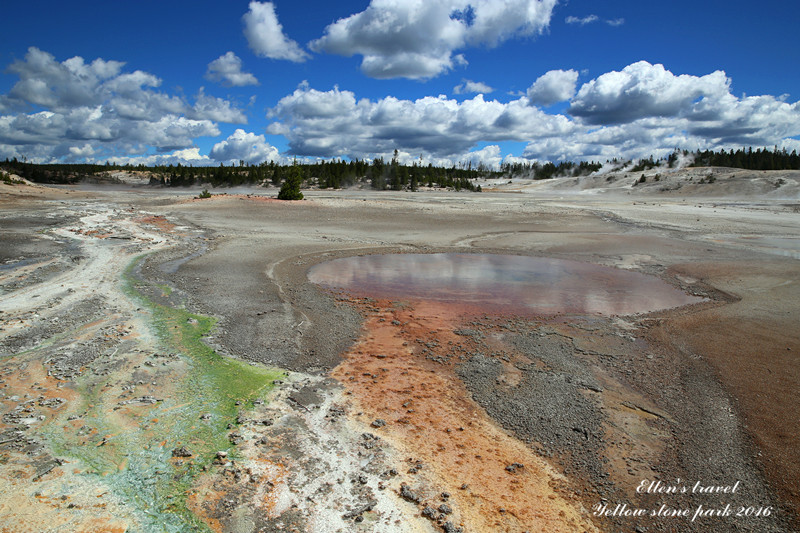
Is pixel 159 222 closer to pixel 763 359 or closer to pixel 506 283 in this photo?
pixel 506 283

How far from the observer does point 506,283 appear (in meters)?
12.3

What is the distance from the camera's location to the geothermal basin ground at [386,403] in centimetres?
387

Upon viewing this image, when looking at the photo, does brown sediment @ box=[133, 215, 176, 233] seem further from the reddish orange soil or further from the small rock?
the reddish orange soil

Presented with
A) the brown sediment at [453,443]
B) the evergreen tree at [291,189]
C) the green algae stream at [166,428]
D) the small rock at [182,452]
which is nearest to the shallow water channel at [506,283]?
the brown sediment at [453,443]

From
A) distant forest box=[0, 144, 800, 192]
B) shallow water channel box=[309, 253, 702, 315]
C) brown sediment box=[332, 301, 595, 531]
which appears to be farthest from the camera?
distant forest box=[0, 144, 800, 192]

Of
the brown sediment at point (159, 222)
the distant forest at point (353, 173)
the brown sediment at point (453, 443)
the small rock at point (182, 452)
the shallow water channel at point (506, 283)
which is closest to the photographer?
the brown sediment at point (453, 443)

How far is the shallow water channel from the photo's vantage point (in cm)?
1027

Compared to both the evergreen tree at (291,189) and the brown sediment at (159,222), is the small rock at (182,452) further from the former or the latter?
the evergreen tree at (291,189)

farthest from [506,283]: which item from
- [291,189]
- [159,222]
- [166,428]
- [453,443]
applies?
[291,189]

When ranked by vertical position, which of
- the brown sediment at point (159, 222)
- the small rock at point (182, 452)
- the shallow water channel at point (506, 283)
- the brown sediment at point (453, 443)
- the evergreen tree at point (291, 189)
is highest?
the evergreen tree at point (291, 189)

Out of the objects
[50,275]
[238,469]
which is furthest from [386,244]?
[238,469]

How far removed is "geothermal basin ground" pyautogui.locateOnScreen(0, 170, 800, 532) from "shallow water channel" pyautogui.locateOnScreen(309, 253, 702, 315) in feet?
0.43

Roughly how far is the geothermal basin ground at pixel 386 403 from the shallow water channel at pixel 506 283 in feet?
0.43

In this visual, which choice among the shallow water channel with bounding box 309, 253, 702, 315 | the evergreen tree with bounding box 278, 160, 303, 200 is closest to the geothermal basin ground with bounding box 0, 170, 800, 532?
the shallow water channel with bounding box 309, 253, 702, 315
